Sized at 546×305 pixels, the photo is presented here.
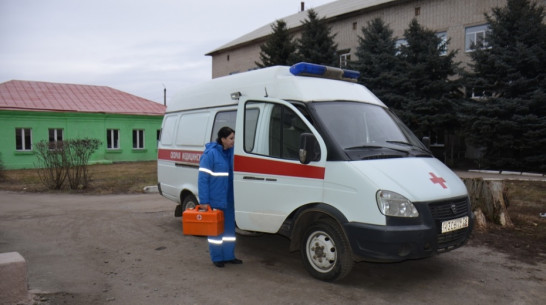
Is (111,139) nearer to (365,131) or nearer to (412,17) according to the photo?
(412,17)

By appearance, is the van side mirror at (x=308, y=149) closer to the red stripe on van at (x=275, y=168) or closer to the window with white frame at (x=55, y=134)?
the red stripe on van at (x=275, y=168)

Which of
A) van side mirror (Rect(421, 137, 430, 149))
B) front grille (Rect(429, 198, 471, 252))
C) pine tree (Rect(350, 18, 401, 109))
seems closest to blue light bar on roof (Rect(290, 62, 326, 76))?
van side mirror (Rect(421, 137, 430, 149))

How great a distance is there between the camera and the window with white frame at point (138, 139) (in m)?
29.2

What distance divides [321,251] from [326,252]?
0.07m

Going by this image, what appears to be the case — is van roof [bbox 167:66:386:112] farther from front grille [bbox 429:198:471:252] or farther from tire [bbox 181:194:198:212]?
front grille [bbox 429:198:471:252]

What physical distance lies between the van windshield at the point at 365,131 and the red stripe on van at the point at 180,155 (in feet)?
8.54

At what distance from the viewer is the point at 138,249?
614 centimetres

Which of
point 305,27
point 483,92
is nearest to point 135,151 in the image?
point 305,27

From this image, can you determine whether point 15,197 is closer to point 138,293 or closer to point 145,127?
point 138,293

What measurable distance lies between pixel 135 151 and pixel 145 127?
1791 millimetres

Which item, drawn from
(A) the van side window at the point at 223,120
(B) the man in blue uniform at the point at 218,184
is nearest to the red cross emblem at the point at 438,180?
(B) the man in blue uniform at the point at 218,184

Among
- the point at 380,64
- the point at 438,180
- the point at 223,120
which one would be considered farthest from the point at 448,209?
the point at 380,64

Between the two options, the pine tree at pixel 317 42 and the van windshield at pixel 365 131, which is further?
the pine tree at pixel 317 42

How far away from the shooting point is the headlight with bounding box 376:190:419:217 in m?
4.16
